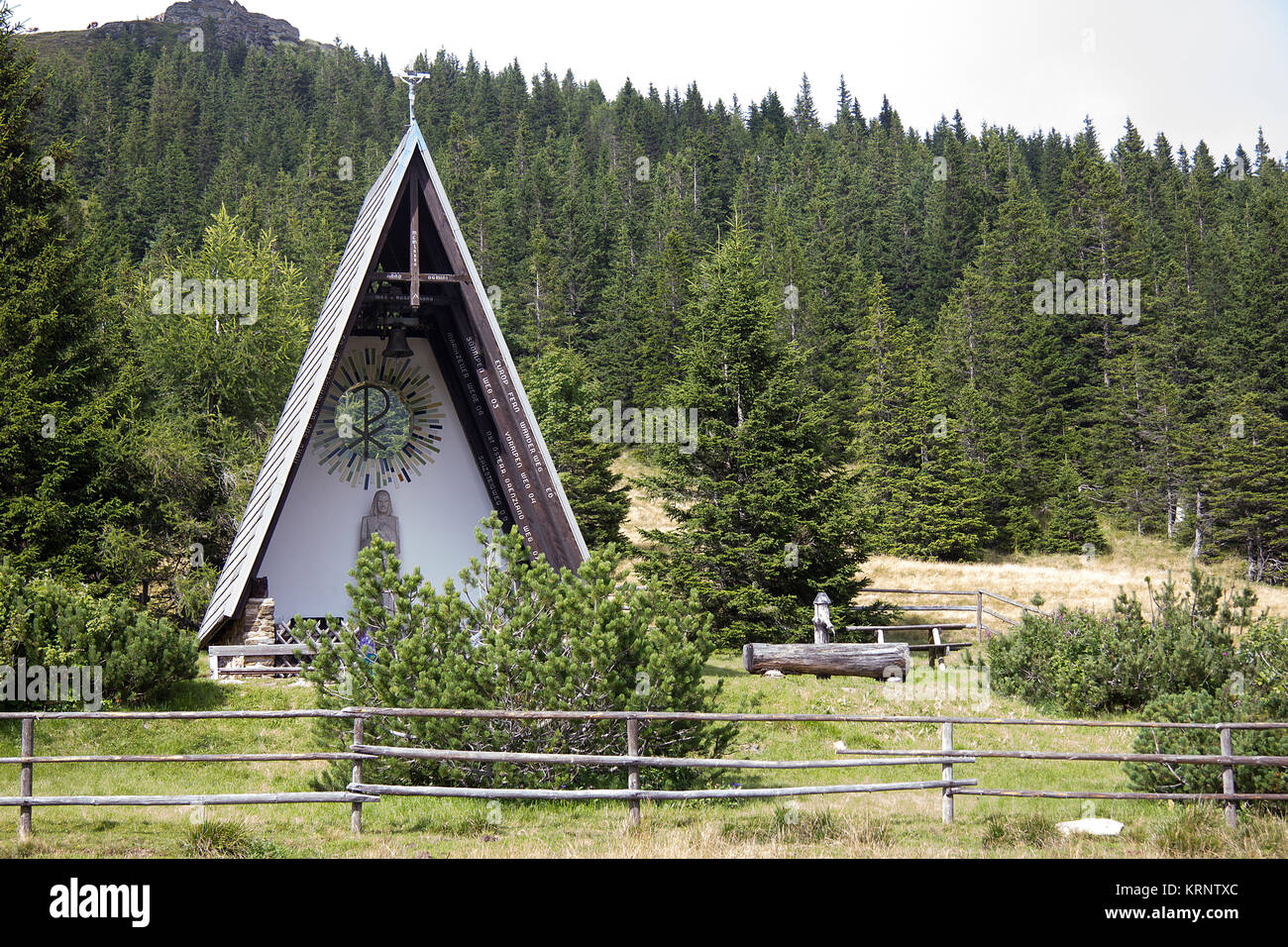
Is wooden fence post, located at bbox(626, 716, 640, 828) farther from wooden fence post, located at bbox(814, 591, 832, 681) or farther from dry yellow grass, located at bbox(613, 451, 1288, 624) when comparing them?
dry yellow grass, located at bbox(613, 451, 1288, 624)

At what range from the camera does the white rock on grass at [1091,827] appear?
32.4 feet

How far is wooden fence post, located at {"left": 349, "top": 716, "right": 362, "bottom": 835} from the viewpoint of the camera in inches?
385

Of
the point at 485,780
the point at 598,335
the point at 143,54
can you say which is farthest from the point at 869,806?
the point at 143,54

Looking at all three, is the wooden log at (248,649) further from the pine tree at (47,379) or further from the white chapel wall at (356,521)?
the pine tree at (47,379)

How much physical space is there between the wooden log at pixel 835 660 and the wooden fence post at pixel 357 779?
11.7 meters

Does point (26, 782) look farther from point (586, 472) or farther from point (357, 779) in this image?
point (586, 472)

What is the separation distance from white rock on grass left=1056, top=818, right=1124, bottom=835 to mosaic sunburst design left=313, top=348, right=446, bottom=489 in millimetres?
12688

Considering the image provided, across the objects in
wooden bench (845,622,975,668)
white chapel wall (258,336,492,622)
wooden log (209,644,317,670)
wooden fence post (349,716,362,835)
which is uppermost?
white chapel wall (258,336,492,622)

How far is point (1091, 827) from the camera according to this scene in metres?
10.0

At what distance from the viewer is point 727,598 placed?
88.0ft

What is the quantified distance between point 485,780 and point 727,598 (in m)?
16.5

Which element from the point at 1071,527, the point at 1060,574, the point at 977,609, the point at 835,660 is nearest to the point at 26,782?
the point at 835,660

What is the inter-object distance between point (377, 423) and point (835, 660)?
9741 mm

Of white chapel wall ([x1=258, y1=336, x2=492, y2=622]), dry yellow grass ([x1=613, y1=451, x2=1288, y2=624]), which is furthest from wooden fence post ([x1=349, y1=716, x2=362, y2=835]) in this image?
dry yellow grass ([x1=613, y1=451, x2=1288, y2=624])
